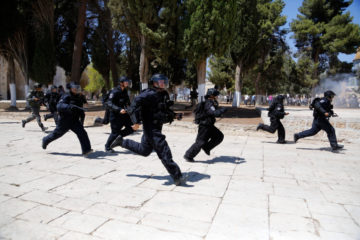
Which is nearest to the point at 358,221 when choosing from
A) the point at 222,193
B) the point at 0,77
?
the point at 222,193

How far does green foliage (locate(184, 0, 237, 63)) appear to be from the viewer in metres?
13.1

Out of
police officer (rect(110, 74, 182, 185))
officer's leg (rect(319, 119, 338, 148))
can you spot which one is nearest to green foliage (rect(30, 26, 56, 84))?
police officer (rect(110, 74, 182, 185))

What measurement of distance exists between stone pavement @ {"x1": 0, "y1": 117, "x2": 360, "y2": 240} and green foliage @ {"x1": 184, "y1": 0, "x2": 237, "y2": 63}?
853 centimetres

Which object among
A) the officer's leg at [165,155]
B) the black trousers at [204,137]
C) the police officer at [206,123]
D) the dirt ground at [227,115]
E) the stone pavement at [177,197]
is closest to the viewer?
the stone pavement at [177,197]

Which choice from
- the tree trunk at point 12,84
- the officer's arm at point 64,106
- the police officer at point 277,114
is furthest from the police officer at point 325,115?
the tree trunk at point 12,84

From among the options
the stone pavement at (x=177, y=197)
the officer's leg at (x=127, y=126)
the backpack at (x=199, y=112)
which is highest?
the backpack at (x=199, y=112)

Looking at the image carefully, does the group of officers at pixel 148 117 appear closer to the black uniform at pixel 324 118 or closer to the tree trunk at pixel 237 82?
the black uniform at pixel 324 118

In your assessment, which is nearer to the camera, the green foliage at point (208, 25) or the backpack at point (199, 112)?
the backpack at point (199, 112)

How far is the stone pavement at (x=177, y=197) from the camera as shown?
2.73 metres

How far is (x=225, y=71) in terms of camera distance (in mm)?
32875

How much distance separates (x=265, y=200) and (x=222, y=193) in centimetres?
61

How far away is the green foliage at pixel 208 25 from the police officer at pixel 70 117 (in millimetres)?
8686

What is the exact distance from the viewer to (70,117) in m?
5.87

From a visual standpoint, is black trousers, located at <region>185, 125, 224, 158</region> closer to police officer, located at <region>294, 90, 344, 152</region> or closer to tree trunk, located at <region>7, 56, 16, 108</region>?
police officer, located at <region>294, 90, 344, 152</region>
